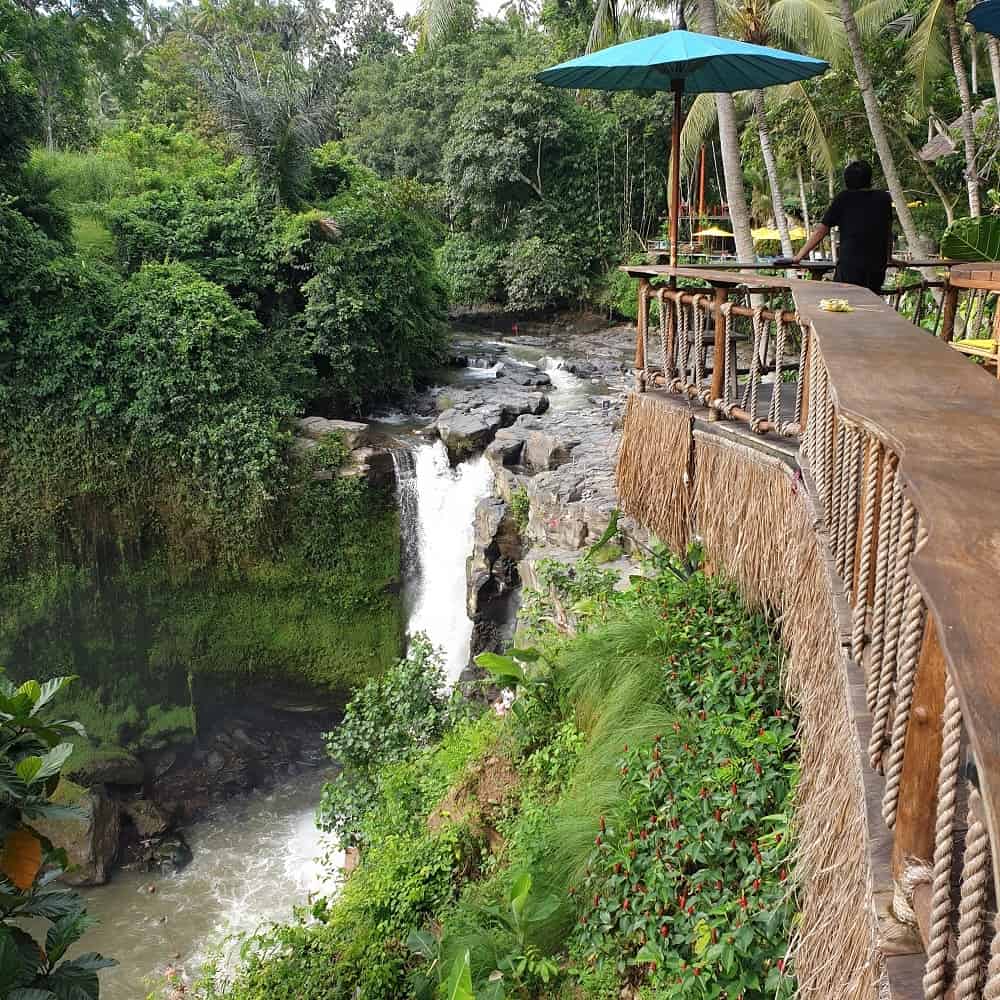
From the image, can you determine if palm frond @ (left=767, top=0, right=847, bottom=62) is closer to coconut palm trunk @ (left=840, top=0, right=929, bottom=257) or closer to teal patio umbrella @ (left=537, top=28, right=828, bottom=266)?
coconut palm trunk @ (left=840, top=0, right=929, bottom=257)

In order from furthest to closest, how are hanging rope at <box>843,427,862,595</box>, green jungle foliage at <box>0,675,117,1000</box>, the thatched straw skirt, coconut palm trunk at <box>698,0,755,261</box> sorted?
coconut palm trunk at <box>698,0,755,261</box> < green jungle foliage at <box>0,675,117,1000</box> < hanging rope at <box>843,427,862,595</box> < the thatched straw skirt

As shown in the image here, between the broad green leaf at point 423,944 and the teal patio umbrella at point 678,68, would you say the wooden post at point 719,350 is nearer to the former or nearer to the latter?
→ the teal patio umbrella at point 678,68

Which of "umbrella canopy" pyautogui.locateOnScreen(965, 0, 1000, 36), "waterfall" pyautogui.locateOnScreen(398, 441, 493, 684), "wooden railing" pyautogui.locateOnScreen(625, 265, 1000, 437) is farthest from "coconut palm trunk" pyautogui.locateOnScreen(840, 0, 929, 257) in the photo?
"waterfall" pyautogui.locateOnScreen(398, 441, 493, 684)

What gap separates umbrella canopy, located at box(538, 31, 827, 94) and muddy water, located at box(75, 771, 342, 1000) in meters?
7.18

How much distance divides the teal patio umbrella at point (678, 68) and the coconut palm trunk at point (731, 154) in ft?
10.8

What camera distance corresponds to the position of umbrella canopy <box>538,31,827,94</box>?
5.75m

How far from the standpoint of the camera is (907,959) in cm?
179

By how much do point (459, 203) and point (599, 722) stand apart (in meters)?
21.8

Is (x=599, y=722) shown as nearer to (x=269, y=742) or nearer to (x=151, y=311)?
(x=269, y=742)

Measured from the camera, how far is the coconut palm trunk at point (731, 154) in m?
9.79

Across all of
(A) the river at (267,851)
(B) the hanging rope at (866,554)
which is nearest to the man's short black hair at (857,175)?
(B) the hanging rope at (866,554)

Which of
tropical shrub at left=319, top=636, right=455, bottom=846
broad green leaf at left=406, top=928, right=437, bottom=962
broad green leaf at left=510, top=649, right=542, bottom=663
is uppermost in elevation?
broad green leaf at left=510, top=649, right=542, bottom=663

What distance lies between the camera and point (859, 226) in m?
5.47

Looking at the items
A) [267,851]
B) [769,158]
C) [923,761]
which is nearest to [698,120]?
[769,158]
